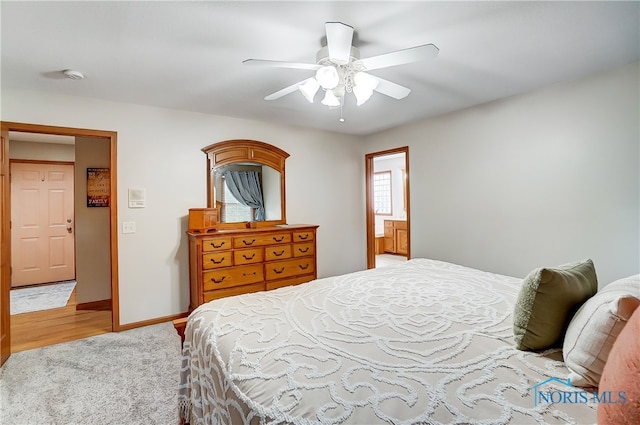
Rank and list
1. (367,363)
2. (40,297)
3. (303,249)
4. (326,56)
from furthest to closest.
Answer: (40,297) < (303,249) < (326,56) < (367,363)

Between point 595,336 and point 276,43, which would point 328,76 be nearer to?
point 276,43

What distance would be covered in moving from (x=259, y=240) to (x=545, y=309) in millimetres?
2823

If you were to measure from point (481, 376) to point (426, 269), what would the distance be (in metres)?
1.60

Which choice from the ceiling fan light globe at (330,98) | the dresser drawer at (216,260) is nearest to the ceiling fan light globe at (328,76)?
the ceiling fan light globe at (330,98)

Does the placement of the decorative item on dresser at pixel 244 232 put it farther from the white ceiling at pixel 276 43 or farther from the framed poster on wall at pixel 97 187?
the framed poster on wall at pixel 97 187

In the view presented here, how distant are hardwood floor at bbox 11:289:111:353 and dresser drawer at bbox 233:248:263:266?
1.48 m

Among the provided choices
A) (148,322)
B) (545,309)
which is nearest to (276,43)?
(545,309)

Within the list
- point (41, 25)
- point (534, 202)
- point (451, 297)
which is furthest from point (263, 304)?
point (534, 202)

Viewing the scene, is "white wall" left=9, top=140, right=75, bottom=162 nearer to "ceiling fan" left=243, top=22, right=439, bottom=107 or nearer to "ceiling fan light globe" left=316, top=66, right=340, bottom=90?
"ceiling fan" left=243, top=22, right=439, bottom=107

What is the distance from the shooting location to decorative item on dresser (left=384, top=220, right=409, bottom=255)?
7.10 meters

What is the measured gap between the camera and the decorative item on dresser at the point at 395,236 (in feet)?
23.3

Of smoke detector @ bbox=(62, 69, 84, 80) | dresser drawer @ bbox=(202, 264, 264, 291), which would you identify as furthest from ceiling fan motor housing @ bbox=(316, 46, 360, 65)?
dresser drawer @ bbox=(202, 264, 264, 291)

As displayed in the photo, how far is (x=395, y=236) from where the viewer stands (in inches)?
287

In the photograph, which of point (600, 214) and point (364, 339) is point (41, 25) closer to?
point (364, 339)
